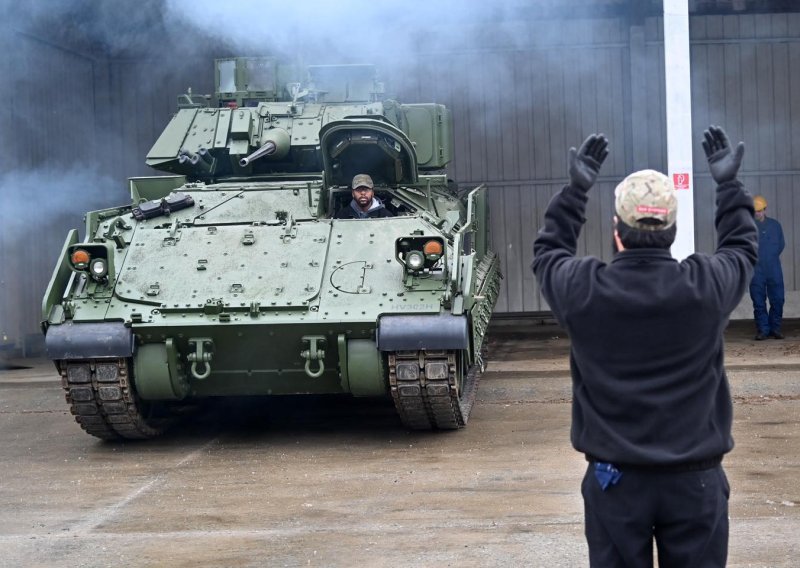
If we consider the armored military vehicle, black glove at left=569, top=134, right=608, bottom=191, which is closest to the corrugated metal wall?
the armored military vehicle

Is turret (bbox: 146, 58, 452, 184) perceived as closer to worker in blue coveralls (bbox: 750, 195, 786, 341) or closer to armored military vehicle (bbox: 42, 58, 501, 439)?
armored military vehicle (bbox: 42, 58, 501, 439)

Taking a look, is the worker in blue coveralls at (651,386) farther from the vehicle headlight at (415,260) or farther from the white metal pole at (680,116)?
the white metal pole at (680,116)

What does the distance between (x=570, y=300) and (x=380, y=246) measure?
5269 millimetres

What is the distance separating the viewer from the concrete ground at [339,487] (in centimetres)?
554

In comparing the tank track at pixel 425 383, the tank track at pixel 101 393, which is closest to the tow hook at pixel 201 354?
the tank track at pixel 101 393

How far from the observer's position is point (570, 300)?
10.7 ft

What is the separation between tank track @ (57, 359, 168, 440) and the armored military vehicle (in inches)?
0.4

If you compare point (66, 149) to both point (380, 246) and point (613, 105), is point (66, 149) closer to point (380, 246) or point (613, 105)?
point (613, 105)

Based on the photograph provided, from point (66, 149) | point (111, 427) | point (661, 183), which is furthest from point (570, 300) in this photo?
point (66, 149)

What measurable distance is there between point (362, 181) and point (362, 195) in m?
0.10

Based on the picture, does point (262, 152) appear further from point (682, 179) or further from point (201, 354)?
point (682, 179)

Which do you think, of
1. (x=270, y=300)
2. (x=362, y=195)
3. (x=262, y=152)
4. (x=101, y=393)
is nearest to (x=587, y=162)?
(x=270, y=300)

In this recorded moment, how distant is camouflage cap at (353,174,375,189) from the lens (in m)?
9.21

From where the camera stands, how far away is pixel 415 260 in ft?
26.4
